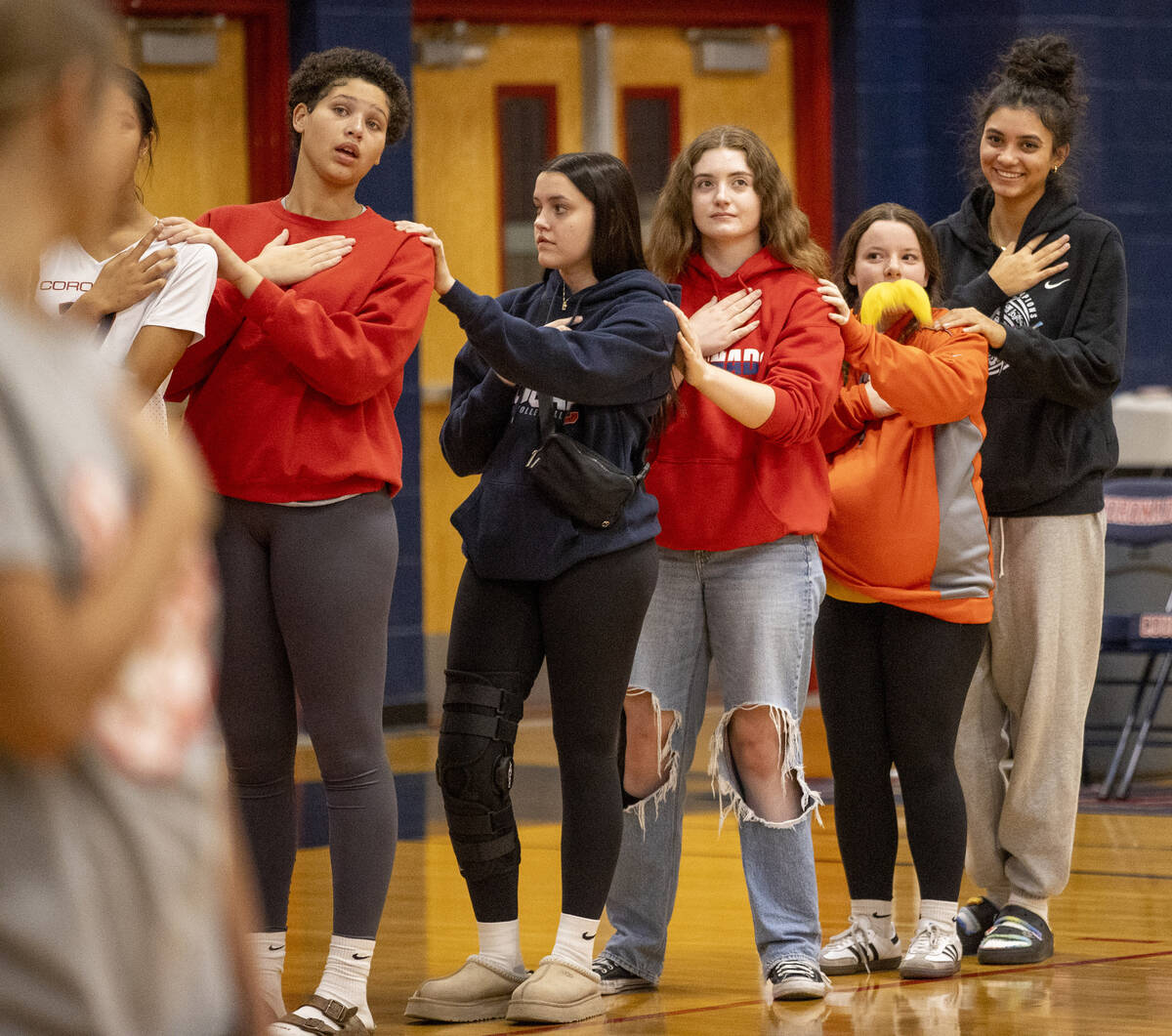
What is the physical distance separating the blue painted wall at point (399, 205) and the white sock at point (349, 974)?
392cm

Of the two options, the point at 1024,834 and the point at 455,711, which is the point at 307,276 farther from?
the point at 1024,834

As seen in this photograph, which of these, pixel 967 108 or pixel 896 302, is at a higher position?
pixel 967 108

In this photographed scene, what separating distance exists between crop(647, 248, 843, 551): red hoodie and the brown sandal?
3.22 ft

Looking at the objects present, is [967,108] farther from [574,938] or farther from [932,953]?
[574,938]

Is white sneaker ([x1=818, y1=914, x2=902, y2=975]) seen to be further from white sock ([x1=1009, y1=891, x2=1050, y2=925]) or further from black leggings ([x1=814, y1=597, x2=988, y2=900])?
white sock ([x1=1009, y1=891, x2=1050, y2=925])

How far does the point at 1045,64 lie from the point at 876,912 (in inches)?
67.7

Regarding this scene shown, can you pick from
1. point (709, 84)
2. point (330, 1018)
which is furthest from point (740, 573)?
point (709, 84)

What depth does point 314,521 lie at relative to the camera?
9.04 feet

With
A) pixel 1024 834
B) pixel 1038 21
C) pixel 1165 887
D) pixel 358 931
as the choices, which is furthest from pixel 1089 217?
pixel 1038 21

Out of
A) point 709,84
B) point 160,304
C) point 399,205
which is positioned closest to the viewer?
point 160,304

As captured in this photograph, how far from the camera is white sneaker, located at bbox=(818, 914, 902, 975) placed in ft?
10.7

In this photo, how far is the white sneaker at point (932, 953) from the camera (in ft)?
10.5

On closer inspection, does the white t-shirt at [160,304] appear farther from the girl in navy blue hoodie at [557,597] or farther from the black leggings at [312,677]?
the girl in navy blue hoodie at [557,597]

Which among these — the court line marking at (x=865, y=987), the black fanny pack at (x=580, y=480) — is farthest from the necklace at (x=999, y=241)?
the court line marking at (x=865, y=987)
